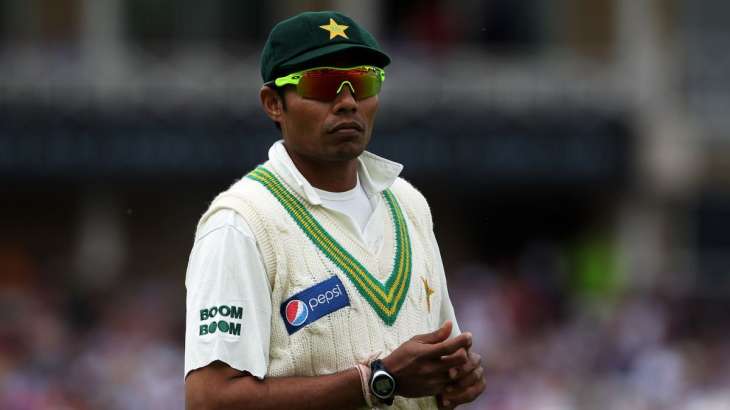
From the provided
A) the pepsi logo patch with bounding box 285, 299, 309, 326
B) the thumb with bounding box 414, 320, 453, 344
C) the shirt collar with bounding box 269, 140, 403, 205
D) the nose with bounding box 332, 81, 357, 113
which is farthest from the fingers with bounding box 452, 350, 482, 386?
the nose with bounding box 332, 81, 357, 113

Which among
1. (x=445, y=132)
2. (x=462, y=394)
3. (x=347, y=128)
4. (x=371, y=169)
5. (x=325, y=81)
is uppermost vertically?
(x=325, y=81)

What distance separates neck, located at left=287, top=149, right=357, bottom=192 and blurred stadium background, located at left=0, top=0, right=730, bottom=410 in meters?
11.6

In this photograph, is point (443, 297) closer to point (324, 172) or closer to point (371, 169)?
point (371, 169)

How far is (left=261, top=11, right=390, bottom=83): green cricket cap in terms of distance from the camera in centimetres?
410

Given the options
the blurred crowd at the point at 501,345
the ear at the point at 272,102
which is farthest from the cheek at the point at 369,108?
the blurred crowd at the point at 501,345

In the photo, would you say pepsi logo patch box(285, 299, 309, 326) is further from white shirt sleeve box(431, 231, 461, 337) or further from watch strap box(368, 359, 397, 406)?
white shirt sleeve box(431, 231, 461, 337)

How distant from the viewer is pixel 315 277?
4039 millimetres

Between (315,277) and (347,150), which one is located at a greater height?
(347,150)

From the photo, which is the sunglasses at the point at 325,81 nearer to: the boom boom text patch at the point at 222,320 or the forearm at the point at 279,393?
the boom boom text patch at the point at 222,320

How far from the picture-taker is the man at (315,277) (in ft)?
12.9

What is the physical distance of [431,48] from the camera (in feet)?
63.4

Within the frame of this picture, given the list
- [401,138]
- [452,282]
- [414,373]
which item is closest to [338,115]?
[414,373]

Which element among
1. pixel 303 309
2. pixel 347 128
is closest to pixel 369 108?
pixel 347 128

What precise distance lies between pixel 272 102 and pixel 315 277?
0.49 m
